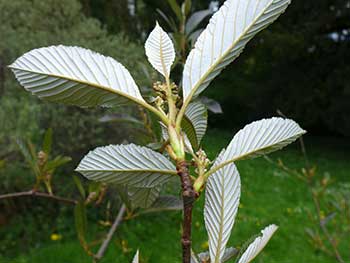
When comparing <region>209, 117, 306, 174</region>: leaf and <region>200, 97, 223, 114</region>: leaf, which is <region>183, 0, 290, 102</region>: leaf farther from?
<region>200, 97, 223, 114</region>: leaf

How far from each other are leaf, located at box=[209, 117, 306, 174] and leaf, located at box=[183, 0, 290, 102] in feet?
0.14

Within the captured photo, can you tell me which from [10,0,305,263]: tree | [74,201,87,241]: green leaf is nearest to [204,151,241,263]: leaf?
[10,0,305,263]: tree

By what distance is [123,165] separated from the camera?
331 millimetres

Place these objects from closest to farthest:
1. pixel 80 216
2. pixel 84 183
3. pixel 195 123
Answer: pixel 195 123 < pixel 80 216 < pixel 84 183

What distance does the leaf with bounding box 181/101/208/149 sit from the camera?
0.40 metres

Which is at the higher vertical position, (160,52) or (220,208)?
(160,52)

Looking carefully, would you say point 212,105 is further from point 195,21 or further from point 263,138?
point 263,138

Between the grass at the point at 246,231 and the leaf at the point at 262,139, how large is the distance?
1.66 m

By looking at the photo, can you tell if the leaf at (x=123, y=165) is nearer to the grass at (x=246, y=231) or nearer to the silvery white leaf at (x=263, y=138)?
the silvery white leaf at (x=263, y=138)

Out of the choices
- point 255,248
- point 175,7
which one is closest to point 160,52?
point 255,248

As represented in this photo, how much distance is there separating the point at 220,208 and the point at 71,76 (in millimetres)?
137

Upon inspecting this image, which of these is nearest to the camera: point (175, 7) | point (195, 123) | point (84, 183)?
point (195, 123)

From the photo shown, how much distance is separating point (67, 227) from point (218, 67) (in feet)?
11.2

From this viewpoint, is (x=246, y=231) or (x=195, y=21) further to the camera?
(x=246, y=231)
